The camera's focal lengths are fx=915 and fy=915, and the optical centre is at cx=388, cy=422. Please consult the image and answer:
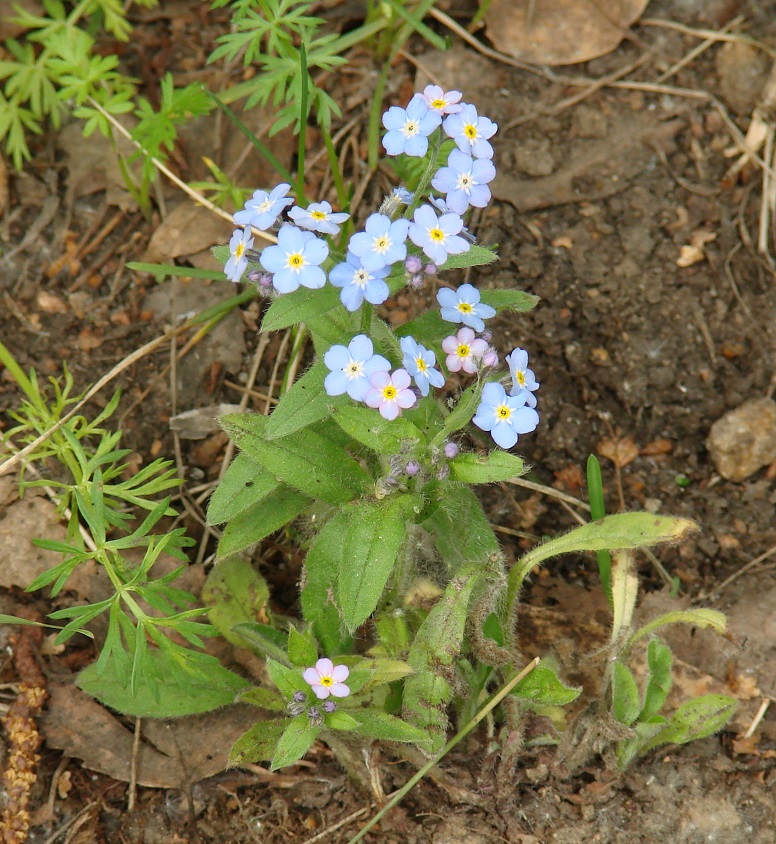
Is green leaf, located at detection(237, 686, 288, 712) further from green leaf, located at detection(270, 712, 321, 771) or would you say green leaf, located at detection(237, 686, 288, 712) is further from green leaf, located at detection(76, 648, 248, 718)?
green leaf, located at detection(270, 712, 321, 771)

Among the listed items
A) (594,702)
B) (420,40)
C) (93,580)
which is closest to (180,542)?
(93,580)

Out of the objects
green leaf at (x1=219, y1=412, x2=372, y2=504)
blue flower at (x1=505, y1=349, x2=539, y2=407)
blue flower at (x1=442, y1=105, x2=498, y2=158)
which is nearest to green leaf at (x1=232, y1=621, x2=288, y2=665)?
green leaf at (x1=219, y1=412, x2=372, y2=504)

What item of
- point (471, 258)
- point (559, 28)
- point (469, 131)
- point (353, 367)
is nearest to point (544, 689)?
point (353, 367)

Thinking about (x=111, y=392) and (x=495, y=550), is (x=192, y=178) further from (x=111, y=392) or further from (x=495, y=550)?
(x=495, y=550)

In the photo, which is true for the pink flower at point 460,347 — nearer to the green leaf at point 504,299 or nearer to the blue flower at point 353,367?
the green leaf at point 504,299

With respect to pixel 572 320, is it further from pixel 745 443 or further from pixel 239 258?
pixel 239 258

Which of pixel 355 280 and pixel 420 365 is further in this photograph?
pixel 420 365
